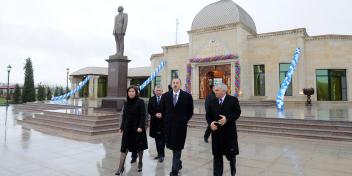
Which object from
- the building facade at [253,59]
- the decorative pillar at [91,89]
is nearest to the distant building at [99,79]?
the decorative pillar at [91,89]

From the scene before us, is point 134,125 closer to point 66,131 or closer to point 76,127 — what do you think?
point 76,127

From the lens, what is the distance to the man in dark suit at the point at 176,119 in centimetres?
418

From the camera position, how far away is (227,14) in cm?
2152

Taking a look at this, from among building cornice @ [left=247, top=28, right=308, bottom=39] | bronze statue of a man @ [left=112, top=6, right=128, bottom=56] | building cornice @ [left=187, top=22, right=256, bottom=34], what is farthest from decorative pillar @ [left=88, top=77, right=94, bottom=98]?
bronze statue of a man @ [left=112, top=6, right=128, bottom=56]

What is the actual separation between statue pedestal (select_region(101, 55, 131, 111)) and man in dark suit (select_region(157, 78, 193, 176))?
310 inches

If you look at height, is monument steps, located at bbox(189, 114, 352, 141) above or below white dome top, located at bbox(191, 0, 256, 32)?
below

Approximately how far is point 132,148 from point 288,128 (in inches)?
252

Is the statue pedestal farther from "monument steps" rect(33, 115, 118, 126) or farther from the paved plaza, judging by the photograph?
the paved plaza

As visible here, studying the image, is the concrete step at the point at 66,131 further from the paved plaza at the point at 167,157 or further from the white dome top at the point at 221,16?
the white dome top at the point at 221,16

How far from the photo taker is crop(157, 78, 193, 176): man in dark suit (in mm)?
4180

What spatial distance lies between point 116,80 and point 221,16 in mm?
13618

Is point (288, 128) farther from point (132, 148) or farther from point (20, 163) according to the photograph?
point (20, 163)

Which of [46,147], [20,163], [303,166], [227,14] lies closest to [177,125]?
[303,166]

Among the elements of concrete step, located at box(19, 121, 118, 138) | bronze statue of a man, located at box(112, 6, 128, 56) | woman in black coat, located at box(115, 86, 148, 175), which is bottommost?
concrete step, located at box(19, 121, 118, 138)
